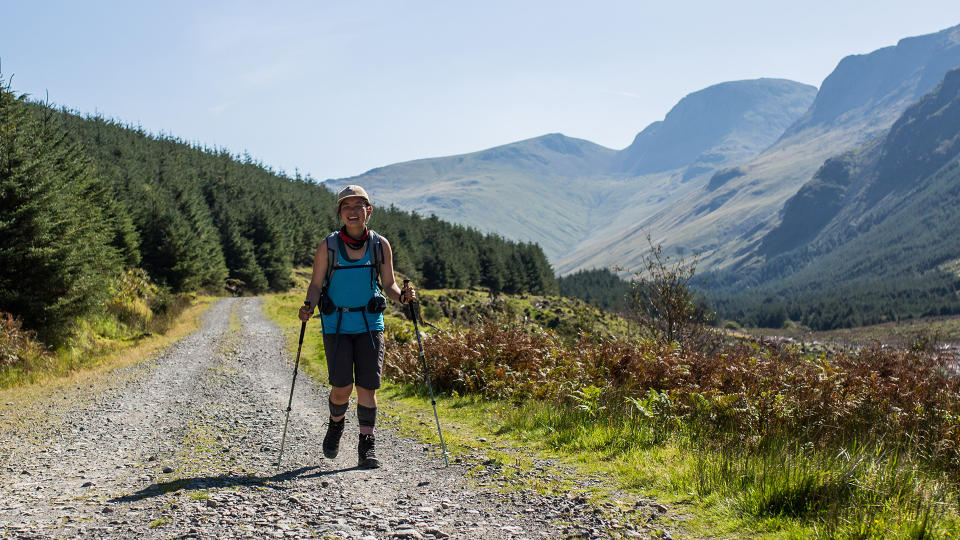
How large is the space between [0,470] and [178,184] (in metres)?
62.8

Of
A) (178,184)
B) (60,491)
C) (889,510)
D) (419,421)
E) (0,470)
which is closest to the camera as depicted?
(889,510)

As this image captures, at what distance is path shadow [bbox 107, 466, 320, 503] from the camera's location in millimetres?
5348

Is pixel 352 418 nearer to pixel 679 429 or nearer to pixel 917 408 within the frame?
pixel 679 429

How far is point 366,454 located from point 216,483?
164cm

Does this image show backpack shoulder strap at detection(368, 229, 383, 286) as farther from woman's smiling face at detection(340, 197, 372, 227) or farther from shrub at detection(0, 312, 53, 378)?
shrub at detection(0, 312, 53, 378)

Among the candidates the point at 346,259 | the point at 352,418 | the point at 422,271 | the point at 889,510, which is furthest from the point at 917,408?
the point at 422,271

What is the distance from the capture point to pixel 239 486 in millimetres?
5621

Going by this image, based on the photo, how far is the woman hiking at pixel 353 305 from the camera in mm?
6414

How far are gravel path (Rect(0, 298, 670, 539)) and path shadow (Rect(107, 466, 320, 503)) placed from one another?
2 cm

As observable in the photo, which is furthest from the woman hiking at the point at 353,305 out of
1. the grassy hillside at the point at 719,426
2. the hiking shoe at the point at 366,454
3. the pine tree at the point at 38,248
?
the pine tree at the point at 38,248

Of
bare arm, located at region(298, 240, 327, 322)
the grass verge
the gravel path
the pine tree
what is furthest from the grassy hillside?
the pine tree

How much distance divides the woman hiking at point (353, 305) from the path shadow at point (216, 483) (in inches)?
25.8

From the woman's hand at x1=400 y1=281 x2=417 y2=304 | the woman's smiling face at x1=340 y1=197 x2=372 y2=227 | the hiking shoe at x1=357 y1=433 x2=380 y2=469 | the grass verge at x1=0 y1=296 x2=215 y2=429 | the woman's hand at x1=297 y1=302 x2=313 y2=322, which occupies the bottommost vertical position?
the grass verge at x1=0 y1=296 x2=215 y2=429

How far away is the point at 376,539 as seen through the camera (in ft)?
14.3
